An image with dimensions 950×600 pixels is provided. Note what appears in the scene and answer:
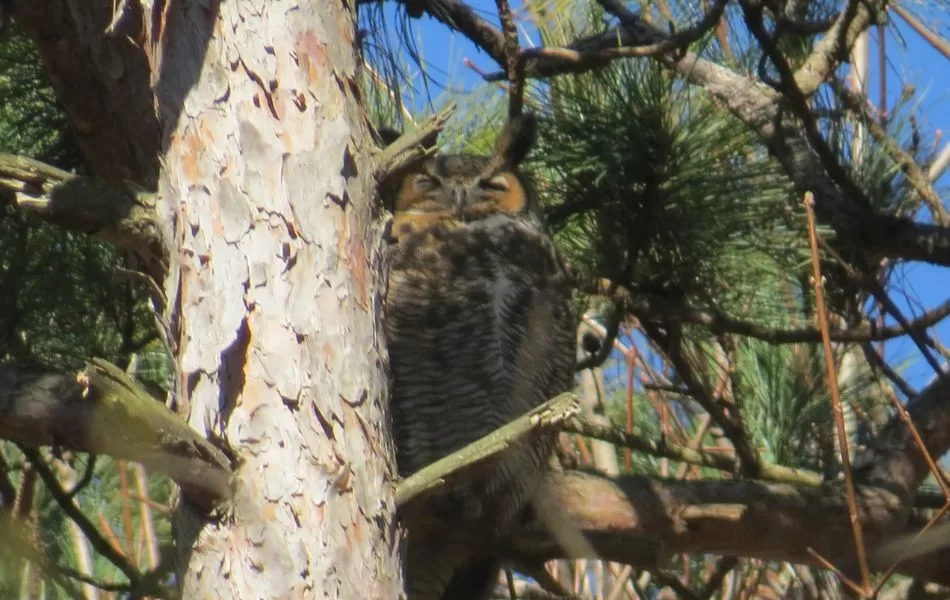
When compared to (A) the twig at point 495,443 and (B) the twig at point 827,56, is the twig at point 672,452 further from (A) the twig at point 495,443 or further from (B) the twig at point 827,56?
(A) the twig at point 495,443

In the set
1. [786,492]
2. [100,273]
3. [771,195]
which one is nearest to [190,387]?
[100,273]

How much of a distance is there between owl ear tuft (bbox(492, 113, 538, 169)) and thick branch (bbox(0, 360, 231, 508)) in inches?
38.1

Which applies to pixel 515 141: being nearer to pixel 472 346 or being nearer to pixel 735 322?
pixel 472 346

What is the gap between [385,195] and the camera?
1518 mm

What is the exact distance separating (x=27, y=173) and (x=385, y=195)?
0.40 m

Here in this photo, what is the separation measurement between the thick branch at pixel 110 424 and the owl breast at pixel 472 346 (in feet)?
3.13

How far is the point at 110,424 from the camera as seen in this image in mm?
1302

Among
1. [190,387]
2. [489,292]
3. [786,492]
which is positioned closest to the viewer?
[190,387]

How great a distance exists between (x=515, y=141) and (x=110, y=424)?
4.11ft

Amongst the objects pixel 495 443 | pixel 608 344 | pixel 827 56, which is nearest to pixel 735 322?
pixel 608 344

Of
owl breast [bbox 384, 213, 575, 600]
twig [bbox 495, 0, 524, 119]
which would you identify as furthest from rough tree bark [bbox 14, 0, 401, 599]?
owl breast [bbox 384, 213, 575, 600]

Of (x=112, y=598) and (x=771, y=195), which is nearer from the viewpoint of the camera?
(x=771, y=195)

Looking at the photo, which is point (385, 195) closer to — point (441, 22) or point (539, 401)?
point (441, 22)

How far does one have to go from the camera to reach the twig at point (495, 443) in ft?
3.99
